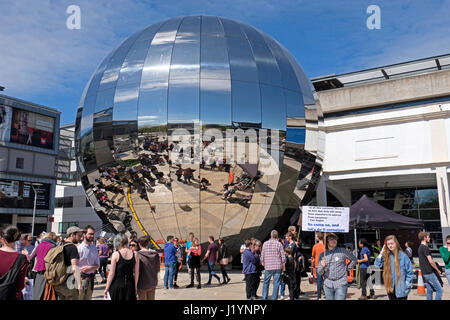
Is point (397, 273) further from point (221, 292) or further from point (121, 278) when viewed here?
point (221, 292)

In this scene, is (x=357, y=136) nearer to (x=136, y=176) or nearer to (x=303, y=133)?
(x=303, y=133)

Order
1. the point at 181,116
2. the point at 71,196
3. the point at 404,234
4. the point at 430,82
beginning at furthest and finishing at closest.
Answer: the point at 71,196, the point at 404,234, the point at 430,82, the point at 181,116

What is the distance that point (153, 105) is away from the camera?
417 inches

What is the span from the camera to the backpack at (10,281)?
430cm

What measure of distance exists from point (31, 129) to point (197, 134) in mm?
45030

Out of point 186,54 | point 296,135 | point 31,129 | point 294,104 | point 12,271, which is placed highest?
point 31,129

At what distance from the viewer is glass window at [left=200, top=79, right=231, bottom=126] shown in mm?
10398

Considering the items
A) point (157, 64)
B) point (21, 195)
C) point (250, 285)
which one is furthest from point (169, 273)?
point (21, 195)

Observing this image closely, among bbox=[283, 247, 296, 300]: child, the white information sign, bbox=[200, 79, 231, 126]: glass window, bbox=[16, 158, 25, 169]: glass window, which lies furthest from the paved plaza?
bbox=[16, 158, 25, 169]: glass window

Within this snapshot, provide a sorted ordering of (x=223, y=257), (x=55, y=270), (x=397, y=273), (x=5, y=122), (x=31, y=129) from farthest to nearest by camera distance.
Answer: (x=31, y=129) → (x=5, y=122) → (x=223, y=257) → (x=397, y=273) → (x=55, y=270)

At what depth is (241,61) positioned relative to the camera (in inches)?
434

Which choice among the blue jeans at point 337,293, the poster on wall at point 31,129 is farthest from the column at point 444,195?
the poster on wall at point 31,129

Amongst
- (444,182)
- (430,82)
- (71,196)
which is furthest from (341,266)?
(71,196)
